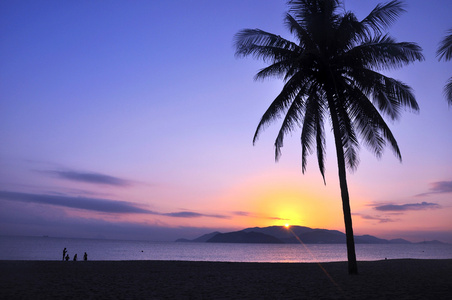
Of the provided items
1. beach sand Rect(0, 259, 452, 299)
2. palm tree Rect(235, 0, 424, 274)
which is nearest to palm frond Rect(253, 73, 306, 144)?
palm tree Rect(235, 0, 424, 274)

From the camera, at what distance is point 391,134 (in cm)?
1503

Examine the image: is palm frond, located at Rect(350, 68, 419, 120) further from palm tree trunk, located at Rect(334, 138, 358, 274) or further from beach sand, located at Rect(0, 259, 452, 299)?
beach sand, located at Rect(0, 259, 452, 299)

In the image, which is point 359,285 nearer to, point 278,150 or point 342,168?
point 342,168

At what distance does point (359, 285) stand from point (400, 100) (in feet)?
26.5

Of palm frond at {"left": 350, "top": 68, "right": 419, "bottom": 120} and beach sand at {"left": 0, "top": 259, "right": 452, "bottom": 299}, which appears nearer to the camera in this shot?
beach sand at {"left": 0, "top": 259, "right": 452, "bottom": 299}

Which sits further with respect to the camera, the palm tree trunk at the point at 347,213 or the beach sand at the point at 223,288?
the palm tree trunk at the point at 347,213

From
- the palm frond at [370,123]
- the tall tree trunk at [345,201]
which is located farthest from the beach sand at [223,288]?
the palm frond at [370,123]

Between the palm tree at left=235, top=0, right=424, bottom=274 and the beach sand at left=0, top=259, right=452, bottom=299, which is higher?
the palm tree at left=235, top=0, right=424, bottom=274

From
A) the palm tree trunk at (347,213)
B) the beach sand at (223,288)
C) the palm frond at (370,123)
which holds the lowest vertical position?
the beach sand at (223,288)

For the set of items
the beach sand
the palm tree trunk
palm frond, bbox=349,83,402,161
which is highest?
palm frond, bbox=349,83,402,161

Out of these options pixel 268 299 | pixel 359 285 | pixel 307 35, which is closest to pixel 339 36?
Answer: pixel 307 35

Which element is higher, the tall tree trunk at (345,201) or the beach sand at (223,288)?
the tall tree trunk at (345,201)

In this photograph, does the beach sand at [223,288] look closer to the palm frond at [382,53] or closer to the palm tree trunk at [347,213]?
the palm tree trunk at [347,213]

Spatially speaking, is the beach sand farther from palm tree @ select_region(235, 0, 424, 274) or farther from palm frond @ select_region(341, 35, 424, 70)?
palm frond @ select_region(341, 35, 424, 70)
